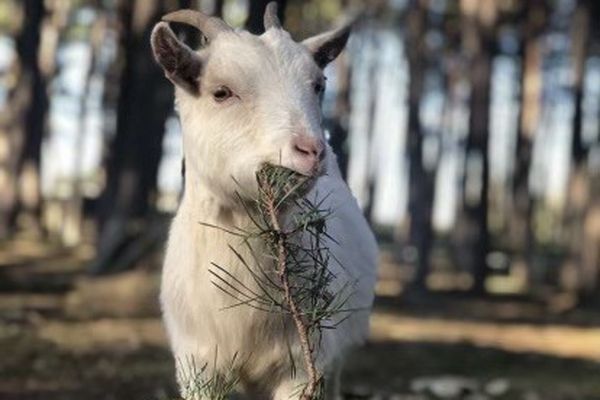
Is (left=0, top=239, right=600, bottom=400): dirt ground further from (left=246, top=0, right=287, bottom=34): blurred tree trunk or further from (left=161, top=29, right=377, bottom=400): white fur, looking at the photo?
(left=246, top=0, right=287, bottom=34): blurred tree trunk

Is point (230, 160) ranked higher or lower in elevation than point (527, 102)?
lower

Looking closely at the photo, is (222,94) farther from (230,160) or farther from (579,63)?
(579,63)

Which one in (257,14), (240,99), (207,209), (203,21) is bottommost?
(207,209)

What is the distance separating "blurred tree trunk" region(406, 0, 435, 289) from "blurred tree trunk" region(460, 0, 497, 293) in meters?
1.09

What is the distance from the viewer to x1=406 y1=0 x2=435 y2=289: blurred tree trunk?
2386cm

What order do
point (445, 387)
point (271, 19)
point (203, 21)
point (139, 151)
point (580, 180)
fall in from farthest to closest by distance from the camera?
point (580, 180) < point (139, 151) < point (445, 387) < point (271, 19) < point (203, 21)

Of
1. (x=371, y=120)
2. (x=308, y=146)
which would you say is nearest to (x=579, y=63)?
(x=371, y=120)

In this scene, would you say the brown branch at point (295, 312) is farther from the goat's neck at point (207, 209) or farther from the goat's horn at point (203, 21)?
→ the goat's horn at point (203, 21)

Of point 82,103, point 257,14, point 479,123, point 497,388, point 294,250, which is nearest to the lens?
point 294,250

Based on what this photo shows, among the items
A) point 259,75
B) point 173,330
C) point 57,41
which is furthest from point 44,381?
point 57,41

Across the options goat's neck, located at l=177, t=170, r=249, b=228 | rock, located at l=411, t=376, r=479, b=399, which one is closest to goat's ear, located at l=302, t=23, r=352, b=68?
goat's neck, located at l=177, t=170, r=249, b=228

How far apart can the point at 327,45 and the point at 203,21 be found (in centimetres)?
58

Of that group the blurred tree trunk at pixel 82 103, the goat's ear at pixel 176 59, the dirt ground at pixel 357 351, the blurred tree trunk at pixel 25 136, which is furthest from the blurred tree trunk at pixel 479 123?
the goat's ear at pixel 176 59

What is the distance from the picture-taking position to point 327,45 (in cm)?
514
